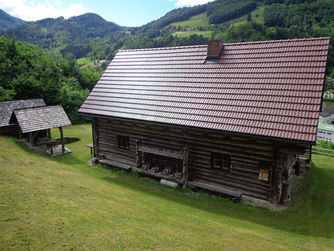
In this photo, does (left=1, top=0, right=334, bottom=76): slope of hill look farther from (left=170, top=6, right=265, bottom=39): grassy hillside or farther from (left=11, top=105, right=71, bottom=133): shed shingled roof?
(left=11, top=105, right=71, bottom=133): shed shingled roof

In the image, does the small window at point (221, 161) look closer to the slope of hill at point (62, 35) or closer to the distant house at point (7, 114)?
the distant house at point (7, 114)

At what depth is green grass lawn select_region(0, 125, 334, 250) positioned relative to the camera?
567cm

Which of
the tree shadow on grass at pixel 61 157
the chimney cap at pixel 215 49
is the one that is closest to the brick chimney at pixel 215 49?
the chimney cap at pixel 215 49

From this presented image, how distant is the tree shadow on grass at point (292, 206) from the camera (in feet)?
29.6

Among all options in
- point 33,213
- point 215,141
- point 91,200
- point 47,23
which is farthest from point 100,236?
point 47,23

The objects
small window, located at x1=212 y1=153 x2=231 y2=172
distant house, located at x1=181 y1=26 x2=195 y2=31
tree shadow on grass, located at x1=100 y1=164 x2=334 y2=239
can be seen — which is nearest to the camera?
tree shadow on grass, located at x1=100 y1=164 x2=334 y2=239

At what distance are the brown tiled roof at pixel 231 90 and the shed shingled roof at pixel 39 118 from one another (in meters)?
3.43

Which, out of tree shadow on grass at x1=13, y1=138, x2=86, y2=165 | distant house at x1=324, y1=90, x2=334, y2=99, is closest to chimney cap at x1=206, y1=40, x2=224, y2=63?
tree shadow on grass at x1=13, y1=138, x2=86, y2=165

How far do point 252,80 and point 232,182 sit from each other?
4939mm

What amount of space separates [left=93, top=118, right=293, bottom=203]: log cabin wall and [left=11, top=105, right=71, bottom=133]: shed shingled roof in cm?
538

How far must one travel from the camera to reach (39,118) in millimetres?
16719

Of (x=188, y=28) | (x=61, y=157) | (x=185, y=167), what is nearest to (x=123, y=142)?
(x=185, y=167)

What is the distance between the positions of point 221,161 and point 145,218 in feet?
16.9

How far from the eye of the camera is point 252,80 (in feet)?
37.6
